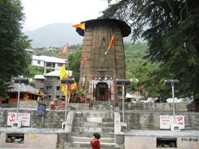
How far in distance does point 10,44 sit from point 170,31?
16813 millimetres

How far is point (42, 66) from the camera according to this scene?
117 m

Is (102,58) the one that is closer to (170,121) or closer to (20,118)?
(20,118)

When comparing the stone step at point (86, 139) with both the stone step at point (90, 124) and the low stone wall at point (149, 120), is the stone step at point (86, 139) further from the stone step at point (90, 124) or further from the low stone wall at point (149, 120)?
the low stone wall at point (149, 120)

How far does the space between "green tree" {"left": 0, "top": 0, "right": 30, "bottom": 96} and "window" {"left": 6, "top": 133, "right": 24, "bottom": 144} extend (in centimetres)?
1496

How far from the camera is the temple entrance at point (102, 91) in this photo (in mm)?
38791

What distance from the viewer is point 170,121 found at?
21312mm

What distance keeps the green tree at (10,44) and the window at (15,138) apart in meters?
15.0

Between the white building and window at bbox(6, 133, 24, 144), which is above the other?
the white building

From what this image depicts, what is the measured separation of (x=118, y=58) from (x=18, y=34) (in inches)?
397

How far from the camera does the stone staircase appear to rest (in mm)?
18675

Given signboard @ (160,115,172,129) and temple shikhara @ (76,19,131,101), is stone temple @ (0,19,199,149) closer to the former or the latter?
signboard @ (160,115,172,129)

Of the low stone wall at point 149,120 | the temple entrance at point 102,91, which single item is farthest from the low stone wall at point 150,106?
the low stone wall at point 149,120

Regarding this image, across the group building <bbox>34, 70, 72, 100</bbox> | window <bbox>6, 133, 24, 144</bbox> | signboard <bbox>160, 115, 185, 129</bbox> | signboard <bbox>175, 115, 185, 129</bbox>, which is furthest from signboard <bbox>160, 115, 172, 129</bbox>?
building <bbox>34, 70, 72, 100</bbox>

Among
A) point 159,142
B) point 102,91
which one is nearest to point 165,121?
point 159,142
